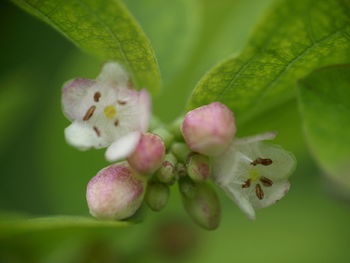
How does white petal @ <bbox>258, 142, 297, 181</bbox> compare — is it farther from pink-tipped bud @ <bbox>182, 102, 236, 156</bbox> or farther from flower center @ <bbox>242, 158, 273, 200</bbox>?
pink-tipped bud @ <bbox>182, 102, 236, 156</bbox>

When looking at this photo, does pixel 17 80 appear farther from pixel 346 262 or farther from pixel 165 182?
pixel 346 262

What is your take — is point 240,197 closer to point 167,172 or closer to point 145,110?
point 167,172

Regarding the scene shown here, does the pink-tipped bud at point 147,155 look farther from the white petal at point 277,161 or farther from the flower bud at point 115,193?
the white petal at point 277,161

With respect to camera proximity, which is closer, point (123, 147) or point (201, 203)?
point (123, 147)

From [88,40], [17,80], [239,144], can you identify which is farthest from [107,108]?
[17,80]

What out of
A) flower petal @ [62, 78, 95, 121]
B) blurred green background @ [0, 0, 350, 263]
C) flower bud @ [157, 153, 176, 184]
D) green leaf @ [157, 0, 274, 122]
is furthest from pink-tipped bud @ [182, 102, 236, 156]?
green leaf @ [157, 0, 274, 122]

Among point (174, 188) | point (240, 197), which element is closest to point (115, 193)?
point (240, 197)
